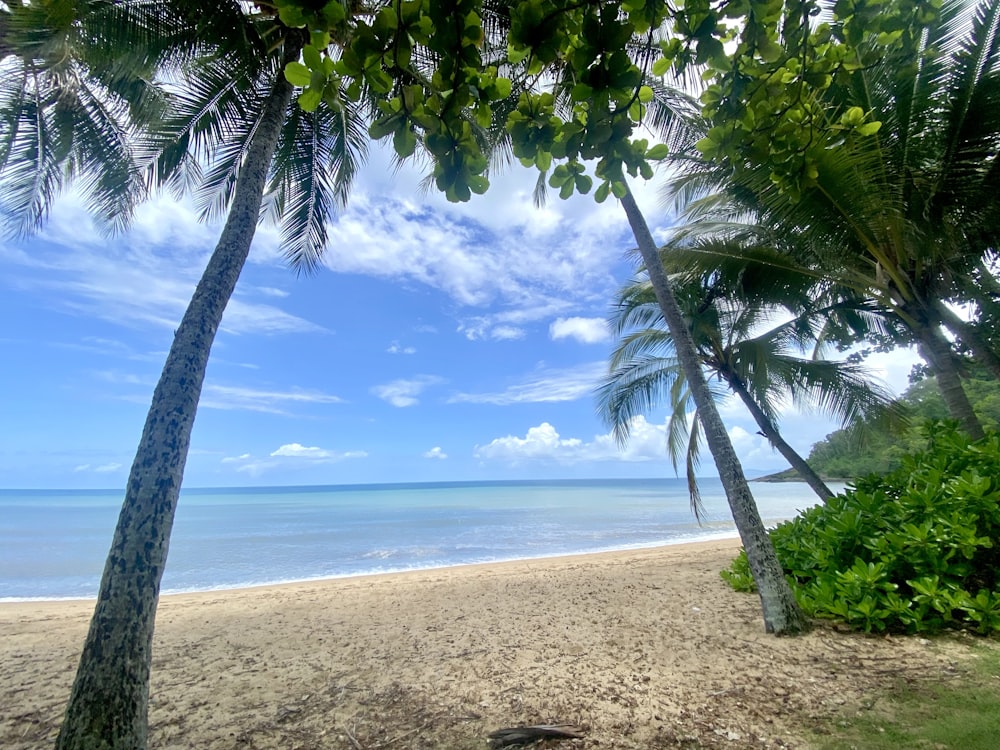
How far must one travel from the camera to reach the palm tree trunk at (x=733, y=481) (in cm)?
368

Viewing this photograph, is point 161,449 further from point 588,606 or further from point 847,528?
point 847,528

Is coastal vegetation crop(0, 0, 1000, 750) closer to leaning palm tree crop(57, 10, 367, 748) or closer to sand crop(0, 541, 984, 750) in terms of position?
leaning palm tree crop(57, 10, 367, 748)

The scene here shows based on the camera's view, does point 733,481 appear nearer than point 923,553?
No

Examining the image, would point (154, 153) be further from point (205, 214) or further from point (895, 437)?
point (895, 437)

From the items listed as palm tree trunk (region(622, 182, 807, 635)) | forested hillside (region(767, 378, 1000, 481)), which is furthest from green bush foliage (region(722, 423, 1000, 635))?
forested hillside (region(767, 378, 1000, 481))

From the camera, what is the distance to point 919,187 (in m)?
5.18

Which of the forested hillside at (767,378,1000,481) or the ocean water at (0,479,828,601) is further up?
the forested hillside at (767,378,1000,481)

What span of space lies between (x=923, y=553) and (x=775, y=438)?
436 cm

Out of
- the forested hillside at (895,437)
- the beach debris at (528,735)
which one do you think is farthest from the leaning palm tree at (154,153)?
the forested hillside at (895,437)

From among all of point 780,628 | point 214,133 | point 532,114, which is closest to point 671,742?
point 780,628

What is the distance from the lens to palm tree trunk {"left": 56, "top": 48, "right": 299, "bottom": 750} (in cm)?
221

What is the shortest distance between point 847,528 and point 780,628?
115 centimetres

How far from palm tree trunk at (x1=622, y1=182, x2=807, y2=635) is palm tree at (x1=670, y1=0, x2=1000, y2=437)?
1087 mm

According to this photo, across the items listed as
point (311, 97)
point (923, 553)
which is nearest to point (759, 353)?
point (923, 553)
